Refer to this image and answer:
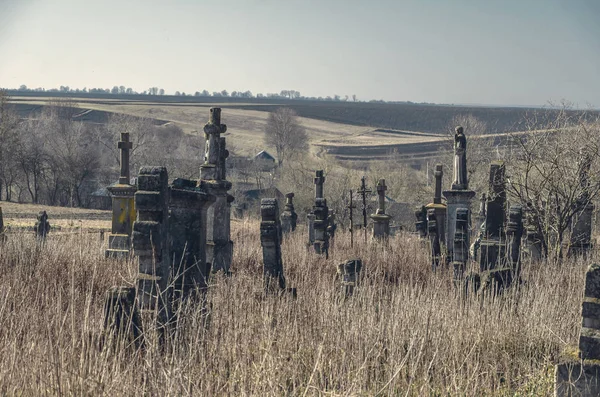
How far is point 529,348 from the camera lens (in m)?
6.88

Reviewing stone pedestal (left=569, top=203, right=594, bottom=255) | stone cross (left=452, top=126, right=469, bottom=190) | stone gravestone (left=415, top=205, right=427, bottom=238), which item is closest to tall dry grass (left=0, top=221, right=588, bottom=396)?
stone pedestal (left=569, top=203, right=594, bottom=255)

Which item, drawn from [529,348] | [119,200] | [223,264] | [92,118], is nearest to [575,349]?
[529,348]

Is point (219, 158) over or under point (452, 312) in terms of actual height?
over

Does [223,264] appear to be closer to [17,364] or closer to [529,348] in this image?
[529,348]

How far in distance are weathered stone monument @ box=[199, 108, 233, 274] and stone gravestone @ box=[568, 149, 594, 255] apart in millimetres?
6809

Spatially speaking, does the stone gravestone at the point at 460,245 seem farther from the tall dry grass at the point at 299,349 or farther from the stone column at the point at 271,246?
the stone column at the point at 271,246

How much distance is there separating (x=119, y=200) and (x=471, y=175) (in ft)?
82.6

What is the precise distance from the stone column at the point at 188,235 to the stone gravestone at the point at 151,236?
0.59 meters

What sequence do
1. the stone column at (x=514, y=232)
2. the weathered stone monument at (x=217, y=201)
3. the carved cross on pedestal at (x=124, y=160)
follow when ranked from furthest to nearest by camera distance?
1. the carved cross on pedestal at (x=124, y=160)
2. the weathered stone monument at (x=217, y=201)
3. the stone column at (x=514, y=232)

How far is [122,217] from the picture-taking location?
53.9ft

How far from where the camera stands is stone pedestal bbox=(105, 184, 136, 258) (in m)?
16.0

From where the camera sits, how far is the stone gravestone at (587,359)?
5219mm

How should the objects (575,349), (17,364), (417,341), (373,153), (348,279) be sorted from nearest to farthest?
(17,364), (575,349), (417,341), (348,279), (373,153)

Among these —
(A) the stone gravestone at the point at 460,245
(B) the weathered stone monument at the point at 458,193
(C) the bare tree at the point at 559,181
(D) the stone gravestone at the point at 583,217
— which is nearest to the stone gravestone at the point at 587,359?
(A) the stone gravestone at the point at 460,245
